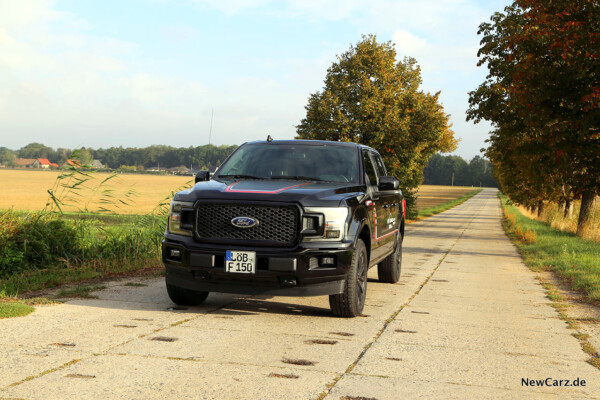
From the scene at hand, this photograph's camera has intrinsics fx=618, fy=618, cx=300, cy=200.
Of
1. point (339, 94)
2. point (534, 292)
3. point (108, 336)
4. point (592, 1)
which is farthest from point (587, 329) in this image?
point (339, 94)

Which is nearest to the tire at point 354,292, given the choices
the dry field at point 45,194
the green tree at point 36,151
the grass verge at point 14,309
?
the grass verge at point 14,309

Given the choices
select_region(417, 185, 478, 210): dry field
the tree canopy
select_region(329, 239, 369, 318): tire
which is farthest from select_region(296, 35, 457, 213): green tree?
select_region(417, 185, 478, 210): dry field

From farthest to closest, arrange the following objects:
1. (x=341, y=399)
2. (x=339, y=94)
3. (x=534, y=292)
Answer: (x=339, y=94)
(x=534, y=292)
(x=341, y=399)

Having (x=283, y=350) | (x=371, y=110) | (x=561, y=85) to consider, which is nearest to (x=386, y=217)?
(x=283, y=350)

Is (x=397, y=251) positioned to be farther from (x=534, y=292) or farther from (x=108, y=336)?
(x=108, y=336)

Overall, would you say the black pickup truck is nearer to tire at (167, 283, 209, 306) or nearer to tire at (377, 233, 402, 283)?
tire at (167, 283, 209, 306)

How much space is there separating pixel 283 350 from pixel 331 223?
5.32 ft

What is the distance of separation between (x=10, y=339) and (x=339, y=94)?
2063 cm

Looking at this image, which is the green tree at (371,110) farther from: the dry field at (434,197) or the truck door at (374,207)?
the dry field at (434,197)

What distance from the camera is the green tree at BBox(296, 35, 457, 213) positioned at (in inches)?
955

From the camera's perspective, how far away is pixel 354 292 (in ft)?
21.9

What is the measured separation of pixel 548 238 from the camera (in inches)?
822

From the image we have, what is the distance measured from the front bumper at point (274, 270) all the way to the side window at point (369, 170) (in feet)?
6.22

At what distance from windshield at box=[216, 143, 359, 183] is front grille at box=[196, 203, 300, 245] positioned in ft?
3.83
